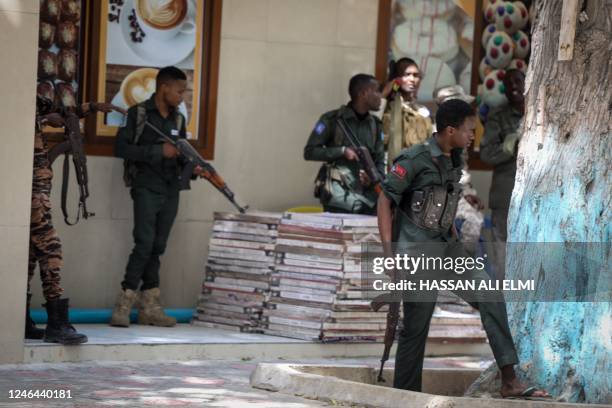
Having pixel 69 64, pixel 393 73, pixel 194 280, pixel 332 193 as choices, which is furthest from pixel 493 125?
pixel 69 64

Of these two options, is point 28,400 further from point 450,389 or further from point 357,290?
point 357,290

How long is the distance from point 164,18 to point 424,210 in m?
4.35

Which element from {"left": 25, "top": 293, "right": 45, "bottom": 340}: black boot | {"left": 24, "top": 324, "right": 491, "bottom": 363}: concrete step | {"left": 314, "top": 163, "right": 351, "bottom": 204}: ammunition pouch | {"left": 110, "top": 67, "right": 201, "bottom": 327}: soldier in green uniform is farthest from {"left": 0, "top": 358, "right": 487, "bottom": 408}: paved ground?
{"left": 314, "top": 163, "right": 351, "bottom": 204}: ammunition pouch

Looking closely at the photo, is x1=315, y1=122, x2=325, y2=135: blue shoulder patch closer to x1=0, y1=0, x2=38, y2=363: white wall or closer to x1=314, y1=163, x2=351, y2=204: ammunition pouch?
x1=314, y1=163, x2=351, y2=204: ammunition pouch

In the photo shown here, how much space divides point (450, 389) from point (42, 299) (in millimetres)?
3671

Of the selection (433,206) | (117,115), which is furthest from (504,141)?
(433,206)

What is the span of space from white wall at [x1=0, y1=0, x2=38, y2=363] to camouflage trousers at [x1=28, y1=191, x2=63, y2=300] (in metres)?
0.24

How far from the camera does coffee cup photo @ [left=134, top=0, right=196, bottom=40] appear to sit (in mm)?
11438

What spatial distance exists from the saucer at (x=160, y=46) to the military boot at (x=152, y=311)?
6.50ft

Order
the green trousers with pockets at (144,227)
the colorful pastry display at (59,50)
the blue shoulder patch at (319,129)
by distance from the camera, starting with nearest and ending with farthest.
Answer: the green trousers with pockets at (144,227), the colorful pastry display at (59,50), the blue shoulder patch at (319,129)

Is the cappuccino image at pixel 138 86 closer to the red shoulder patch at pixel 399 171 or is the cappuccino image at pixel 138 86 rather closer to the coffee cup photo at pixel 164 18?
the coffee cup photo at pixel 164 18

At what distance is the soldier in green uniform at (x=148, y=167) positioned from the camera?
1065 centimetres

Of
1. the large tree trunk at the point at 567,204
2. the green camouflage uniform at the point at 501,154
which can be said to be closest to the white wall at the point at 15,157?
the large tree trunk at the point at 567,204

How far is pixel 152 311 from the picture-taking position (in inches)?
433
